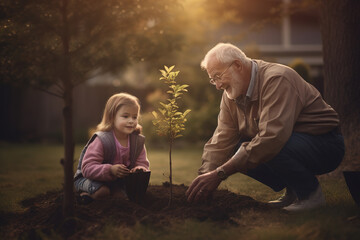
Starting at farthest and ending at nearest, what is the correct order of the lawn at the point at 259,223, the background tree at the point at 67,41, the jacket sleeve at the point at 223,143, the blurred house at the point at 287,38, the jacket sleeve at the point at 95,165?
the blurred house at the point at 287,38, the jacket sleeve at the point at 223,143, the jacket sleeve at the point at 95,165, the background tree at the point at 67,41, the lawn at the point at 259,223

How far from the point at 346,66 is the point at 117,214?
142 inches

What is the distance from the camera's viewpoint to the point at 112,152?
12.3 feet

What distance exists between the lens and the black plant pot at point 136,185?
10.8ft

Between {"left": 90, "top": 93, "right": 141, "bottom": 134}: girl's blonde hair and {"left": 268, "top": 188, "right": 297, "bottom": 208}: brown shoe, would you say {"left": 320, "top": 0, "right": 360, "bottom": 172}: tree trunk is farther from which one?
{"left": 90, "top": 93, "right": 141, "bottom": 134}: girl's blonde hair

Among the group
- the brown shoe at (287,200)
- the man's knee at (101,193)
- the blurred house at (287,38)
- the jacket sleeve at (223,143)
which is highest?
the blurred house at (287,38)

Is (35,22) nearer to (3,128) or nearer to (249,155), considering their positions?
(249,155)

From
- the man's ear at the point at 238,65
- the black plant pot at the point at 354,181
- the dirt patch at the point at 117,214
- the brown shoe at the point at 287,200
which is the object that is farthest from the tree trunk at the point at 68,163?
the black plant pot at the point at 354,181

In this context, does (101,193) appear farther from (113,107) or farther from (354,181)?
(354,181)

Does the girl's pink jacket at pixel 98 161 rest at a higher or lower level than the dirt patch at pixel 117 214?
higher

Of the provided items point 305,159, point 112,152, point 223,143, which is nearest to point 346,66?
point 305,159

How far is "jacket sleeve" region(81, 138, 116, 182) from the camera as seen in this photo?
3529mm

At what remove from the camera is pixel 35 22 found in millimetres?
3139

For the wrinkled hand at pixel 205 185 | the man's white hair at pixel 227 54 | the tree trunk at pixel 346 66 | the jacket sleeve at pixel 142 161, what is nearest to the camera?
the wrinkled hand at pixel 205 185

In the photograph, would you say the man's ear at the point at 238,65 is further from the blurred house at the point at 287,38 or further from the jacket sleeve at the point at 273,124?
the blurred house at the point at 287,38
